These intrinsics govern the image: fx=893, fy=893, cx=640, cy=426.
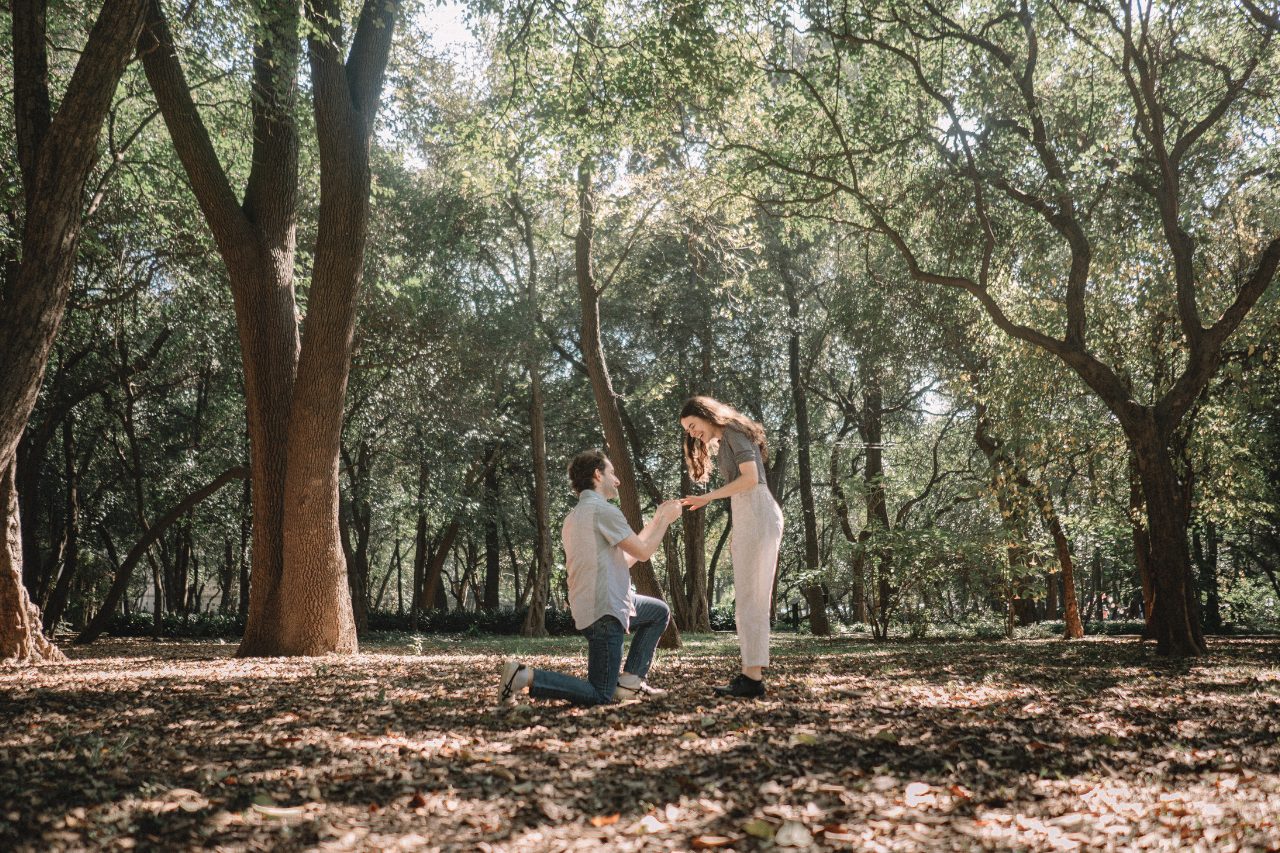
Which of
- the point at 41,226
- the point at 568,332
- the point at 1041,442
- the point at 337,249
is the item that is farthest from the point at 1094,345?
the point at 568,332

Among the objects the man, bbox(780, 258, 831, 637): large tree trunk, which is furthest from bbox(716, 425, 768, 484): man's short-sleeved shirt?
bbox(780, 258, 831, 637): large tree trunk

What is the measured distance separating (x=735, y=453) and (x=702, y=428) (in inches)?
12.9

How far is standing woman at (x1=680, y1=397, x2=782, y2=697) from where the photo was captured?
5629mm

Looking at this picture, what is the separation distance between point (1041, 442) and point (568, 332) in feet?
49.4

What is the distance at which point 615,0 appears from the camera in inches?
441

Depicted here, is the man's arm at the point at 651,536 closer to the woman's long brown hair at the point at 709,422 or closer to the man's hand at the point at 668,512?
the man's hand at the point at 668,512

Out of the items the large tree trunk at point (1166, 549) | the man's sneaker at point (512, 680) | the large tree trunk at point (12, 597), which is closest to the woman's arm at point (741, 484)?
the man's sneaker at point (512, 680)

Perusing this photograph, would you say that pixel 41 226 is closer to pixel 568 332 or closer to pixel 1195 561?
pixel 568 332

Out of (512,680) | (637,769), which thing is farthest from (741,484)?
(637,769)

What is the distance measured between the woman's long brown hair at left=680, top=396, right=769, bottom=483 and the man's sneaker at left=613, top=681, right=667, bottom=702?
143 centimetres

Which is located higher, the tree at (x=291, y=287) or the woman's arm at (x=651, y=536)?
the tree at (x=291, y=287)

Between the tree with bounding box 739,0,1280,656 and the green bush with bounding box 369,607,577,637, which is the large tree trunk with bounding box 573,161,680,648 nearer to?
the tree with bounding box 739,0,1280,656

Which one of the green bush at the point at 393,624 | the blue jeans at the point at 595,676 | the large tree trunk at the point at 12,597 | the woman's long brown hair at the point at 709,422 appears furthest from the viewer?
the green bush at the point at 393,624

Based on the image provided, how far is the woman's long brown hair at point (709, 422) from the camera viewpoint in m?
5.88
